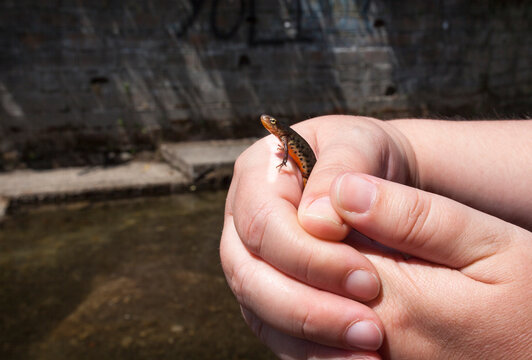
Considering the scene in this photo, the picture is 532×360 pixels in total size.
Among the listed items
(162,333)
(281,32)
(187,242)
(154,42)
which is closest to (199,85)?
(154,42)

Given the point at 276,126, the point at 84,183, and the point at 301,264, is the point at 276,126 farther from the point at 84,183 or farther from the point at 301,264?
the point at 84,183

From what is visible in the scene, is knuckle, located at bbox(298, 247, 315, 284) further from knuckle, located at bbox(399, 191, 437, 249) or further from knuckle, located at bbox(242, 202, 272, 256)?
knuckle, located at bbox(399, 191, 437, 249)

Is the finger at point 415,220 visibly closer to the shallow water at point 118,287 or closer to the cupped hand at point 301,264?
the cupped hand at point 301,264

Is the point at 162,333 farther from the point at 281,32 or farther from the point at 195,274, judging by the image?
the point at 281,32

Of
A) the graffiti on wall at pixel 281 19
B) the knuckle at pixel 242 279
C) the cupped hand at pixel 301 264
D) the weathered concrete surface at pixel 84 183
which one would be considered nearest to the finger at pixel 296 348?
the cupped hand at pixel 301 264

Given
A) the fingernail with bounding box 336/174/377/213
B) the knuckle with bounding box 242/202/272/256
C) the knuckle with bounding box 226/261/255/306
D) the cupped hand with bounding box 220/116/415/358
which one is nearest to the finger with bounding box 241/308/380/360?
the cupped hand with bounding box 220/116/415/358

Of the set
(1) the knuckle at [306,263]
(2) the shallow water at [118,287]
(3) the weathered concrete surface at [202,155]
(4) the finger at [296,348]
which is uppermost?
(1) the knuckle at [306,263]

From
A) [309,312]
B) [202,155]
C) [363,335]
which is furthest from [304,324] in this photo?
[202,155]
